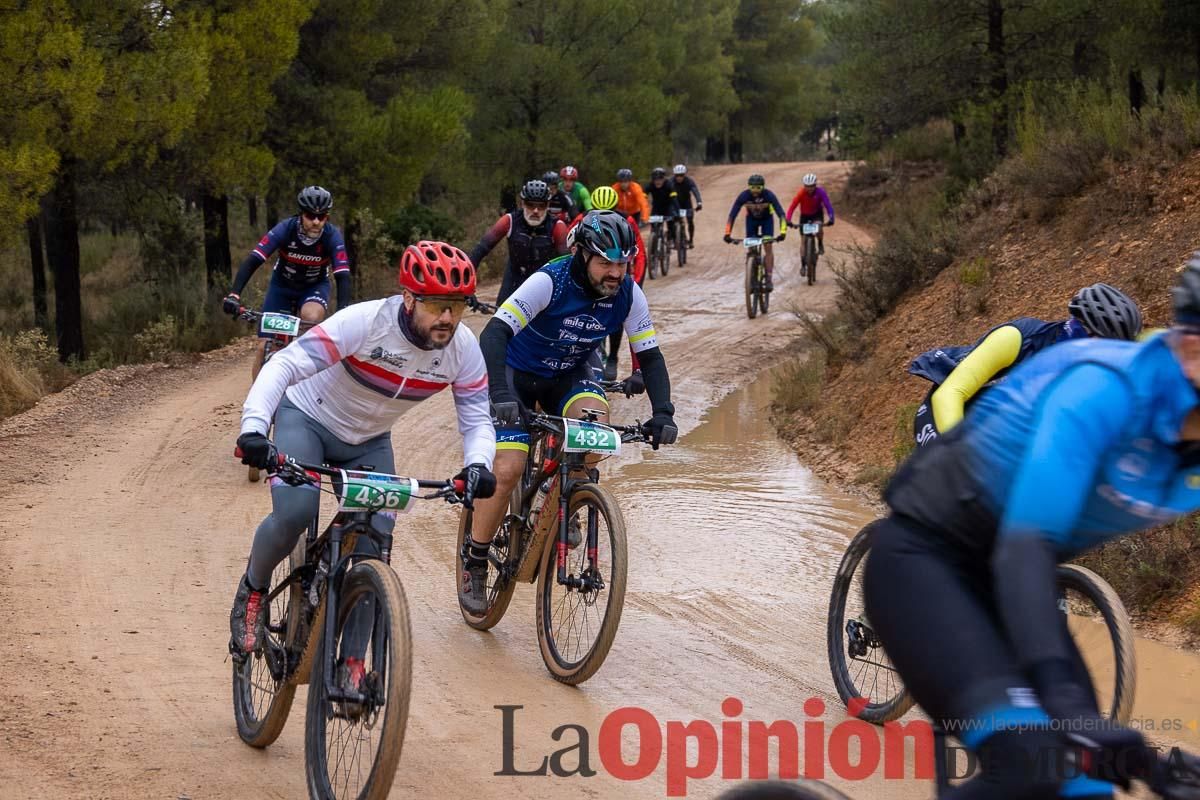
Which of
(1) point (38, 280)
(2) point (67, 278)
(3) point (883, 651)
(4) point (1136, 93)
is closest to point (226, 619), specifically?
(3) point (883, 651)

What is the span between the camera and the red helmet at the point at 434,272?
501 centimetres

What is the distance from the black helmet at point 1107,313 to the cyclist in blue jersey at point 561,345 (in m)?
2.08

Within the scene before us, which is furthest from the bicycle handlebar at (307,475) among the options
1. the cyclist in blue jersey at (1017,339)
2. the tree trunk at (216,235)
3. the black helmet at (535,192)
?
the tree trunk at (216,235)

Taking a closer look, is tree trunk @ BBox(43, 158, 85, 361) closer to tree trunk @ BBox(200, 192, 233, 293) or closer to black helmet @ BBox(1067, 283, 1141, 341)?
tree trunk @ BBox(200, 192, 233, 293)

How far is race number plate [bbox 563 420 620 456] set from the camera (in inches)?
244

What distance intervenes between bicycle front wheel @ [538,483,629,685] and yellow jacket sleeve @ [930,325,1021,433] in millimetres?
1679

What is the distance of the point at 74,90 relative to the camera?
47.8 ft

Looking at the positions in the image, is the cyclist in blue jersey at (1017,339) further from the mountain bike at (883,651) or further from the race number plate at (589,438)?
the race number plate at (589,438)

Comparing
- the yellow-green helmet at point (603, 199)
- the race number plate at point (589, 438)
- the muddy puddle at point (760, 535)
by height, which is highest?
the yellow-green helmet at point (603, 199)

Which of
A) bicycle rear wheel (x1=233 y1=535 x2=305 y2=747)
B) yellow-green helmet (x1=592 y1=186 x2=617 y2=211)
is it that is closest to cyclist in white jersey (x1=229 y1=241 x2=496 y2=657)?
bicycle rear wheel (x1=233 y1=535 x2=305 y2=747)

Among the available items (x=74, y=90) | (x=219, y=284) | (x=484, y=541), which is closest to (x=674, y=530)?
(x=484, y=541)

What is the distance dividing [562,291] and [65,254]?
1393 cm

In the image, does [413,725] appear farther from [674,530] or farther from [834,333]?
[834,333]

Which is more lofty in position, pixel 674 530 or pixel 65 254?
pixel 65 254
